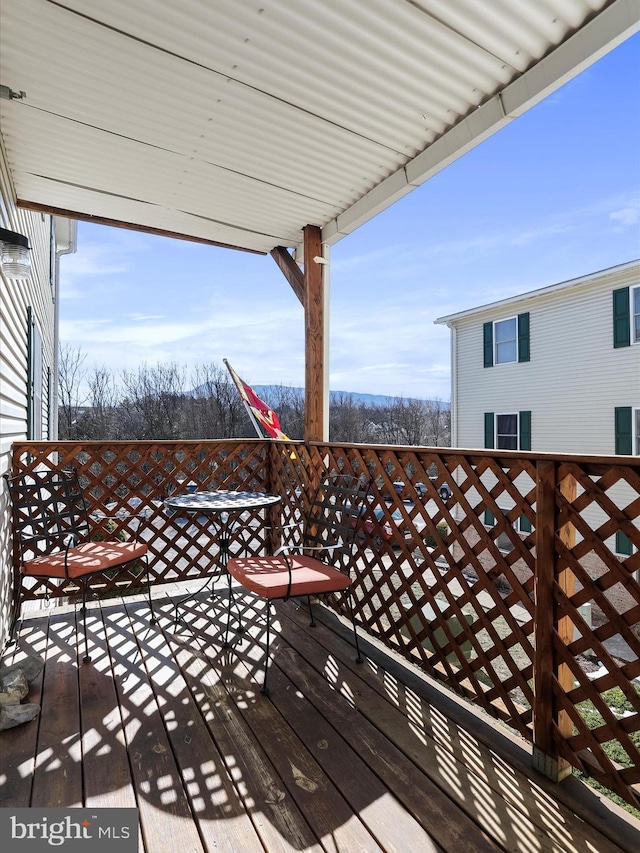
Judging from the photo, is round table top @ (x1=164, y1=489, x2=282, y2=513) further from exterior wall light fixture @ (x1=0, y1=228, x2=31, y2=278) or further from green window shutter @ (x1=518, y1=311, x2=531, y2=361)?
green window shutter @ (x1=518, y1=311, x2=531, y2=361)

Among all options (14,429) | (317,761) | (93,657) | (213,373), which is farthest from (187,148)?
(213,373)

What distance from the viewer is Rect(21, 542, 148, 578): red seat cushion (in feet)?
8.19

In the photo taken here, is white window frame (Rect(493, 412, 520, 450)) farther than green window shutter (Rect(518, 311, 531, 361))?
Yes

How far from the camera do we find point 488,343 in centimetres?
989

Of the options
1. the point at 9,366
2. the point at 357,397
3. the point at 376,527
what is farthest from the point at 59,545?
the point at 357,397

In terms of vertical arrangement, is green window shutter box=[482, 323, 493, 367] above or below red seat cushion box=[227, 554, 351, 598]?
above

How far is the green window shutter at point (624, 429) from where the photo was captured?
308 inches

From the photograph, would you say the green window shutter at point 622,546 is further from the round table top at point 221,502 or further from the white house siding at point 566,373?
the round table top at point 221,502

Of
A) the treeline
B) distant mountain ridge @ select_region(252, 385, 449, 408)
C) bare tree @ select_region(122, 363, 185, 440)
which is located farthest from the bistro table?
distant mountain ridge @ select_region(252, 385, 449, 408)

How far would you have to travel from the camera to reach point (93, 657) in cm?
252

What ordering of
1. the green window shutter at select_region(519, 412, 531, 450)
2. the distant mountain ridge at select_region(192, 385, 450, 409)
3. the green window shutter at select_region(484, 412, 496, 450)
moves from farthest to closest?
the distant mountain ridge at select_region(192, 385, 450, 409), the green window shutter at select_region(484, 412, 496, 450), the green window shutter at select_region(519, 412, 531, 450)

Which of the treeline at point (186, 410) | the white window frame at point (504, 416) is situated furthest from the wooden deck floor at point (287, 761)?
the treeline at point (186, 410)

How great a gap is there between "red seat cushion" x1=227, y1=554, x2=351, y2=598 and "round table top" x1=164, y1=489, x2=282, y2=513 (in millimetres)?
321

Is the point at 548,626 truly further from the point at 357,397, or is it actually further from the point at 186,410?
the point at 357,397
